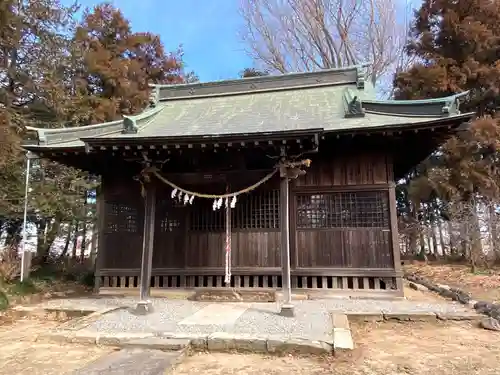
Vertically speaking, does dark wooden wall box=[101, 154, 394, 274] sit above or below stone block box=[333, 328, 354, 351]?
above

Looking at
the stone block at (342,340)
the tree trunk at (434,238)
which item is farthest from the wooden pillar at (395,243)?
the tree trunk at (434,238)

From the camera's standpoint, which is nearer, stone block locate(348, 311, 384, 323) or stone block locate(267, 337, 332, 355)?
stone block locate(267, 337, 332, 355)

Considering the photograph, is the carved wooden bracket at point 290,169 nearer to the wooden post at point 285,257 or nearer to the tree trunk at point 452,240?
the wooden post at point 285,257

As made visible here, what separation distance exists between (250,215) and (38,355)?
16.6ft

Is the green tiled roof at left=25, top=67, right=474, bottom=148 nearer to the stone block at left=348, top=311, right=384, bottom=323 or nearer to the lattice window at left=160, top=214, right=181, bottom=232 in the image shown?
the lattice window at left=160, top=214, right=181, bottom=232

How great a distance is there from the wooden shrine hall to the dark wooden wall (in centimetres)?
2

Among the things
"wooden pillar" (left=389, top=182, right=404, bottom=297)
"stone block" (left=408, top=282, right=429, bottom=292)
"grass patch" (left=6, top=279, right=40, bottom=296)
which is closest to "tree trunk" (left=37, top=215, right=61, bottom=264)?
"grass patch" (left=6, top=279, right=40, bottom=296)

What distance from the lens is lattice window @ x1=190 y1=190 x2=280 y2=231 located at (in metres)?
8.62

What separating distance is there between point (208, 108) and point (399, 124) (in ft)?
20.2

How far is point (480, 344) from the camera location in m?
5.05

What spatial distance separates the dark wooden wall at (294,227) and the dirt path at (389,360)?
2.84 metres

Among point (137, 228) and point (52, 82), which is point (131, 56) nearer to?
point (52, 82)

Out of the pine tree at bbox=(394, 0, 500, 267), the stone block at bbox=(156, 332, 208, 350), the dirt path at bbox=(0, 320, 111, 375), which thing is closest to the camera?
the dirt path at bbox=(0, 320, 111, 375)

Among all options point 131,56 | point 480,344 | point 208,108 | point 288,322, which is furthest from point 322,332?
point 131,56
